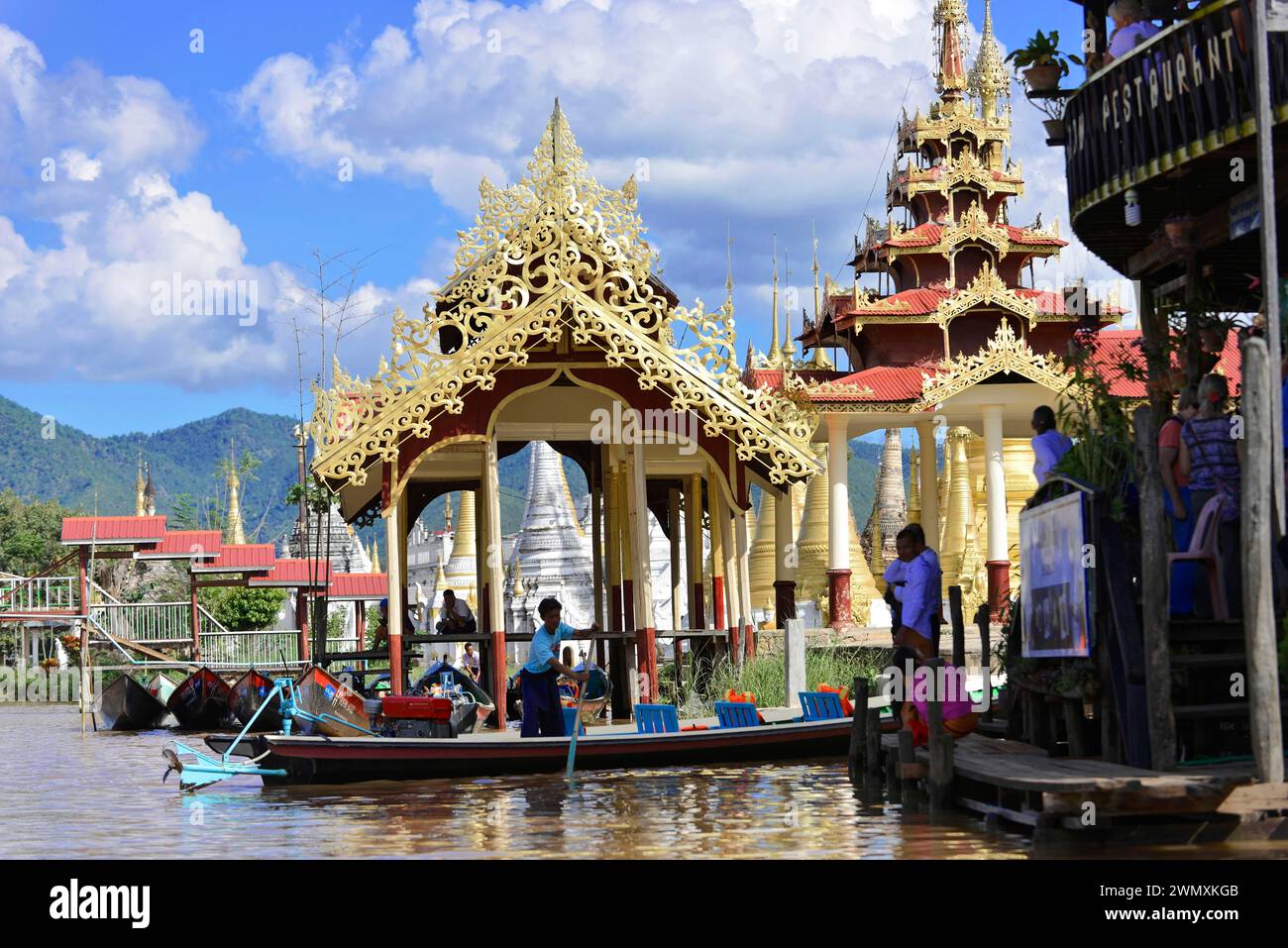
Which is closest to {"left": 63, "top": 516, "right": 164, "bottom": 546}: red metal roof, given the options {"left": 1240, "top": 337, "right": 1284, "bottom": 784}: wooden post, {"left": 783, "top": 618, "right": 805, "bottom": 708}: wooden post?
{"left": 783, "top": 618, "right": 805, "bottom": 708}: wooden post

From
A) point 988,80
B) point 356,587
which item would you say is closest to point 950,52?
point 988,80

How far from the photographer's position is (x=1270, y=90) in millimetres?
11750

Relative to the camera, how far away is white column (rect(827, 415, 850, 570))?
34156mm

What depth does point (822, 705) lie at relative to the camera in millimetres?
18391

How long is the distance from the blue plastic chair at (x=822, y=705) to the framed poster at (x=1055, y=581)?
4683 millimetres

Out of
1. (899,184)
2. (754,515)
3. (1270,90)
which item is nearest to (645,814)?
(1270,90)

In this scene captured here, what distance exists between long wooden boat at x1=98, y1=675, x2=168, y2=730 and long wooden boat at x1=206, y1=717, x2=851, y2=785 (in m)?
20.1

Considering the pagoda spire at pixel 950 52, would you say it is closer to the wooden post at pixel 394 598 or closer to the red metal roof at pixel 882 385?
the red metal roof at pixel 882 385

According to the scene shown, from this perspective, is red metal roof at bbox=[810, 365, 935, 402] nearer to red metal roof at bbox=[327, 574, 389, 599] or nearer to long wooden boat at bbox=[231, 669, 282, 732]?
long wooden boat at bbox=[231, 669, 282, 732]

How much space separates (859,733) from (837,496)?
732 inches

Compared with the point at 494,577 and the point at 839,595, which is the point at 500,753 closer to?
the point at 494,577

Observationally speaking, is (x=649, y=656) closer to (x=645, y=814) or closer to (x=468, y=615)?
(x=468, y=615)

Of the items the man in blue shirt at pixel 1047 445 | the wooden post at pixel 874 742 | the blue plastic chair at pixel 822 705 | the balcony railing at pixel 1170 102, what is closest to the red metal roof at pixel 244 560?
the blue plastic chair at pixel 822 705

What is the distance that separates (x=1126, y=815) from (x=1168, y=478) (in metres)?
2.46
